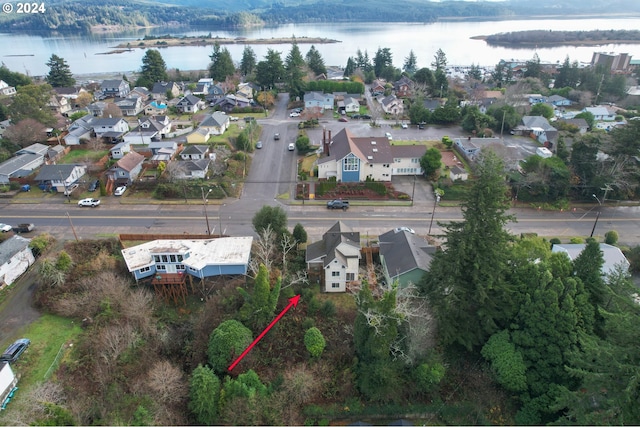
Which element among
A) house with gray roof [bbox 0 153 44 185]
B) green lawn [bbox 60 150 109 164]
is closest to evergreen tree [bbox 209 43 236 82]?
green lawn [bbox 60 150 109 164]

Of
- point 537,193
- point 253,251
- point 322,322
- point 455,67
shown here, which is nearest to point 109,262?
point 253,251

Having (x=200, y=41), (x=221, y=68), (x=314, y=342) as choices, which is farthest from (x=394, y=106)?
(x=200, y=41)

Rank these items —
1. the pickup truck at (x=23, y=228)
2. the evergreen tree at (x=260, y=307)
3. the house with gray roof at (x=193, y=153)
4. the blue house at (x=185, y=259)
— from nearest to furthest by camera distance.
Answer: the evergreen tree at (x=260, y=307), the blue house at (x=185, y=259), the pickup truck at (x=23, y=228), the house with gray roof at (x=193, y=153)

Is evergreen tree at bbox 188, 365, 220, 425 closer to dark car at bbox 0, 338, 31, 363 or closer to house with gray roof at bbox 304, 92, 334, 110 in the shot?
dark car at bbox 0, 338, 31, 363

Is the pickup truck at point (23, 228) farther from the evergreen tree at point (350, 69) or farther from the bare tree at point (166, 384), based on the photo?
the evergreen tree at point (350, 69)

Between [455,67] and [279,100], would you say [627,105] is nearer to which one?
[455,67]

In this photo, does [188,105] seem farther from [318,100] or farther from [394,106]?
[394,106]

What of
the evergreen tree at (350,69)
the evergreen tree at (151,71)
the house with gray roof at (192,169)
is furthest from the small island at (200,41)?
the house with gray roof at (192,169)
